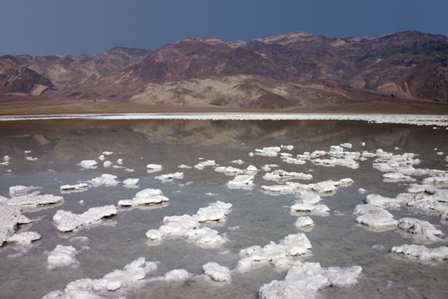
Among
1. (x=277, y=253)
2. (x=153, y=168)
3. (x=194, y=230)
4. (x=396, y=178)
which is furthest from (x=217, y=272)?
(x=153, y=168)

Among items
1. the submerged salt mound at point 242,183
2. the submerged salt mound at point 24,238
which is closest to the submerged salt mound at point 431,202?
the submerged salt mound at point 242,183

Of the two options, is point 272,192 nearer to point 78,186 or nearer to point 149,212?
point 149,212

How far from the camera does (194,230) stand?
812 centimetres

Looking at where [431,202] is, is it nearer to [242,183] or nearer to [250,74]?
[242,183]

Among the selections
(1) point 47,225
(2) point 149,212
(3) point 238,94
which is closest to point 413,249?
(2) point 149,212

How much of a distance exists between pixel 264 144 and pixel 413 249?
1513cm

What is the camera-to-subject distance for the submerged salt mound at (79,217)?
8.52 meters

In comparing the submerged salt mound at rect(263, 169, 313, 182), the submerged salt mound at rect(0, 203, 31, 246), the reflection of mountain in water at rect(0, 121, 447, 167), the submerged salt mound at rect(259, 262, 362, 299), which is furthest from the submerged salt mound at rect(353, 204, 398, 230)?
the reflection of mountain in water at rect(0, 121, 447, 167)

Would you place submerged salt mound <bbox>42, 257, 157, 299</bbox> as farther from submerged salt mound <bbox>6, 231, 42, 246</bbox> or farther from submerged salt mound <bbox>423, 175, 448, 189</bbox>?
submerged salt mound <bbox>423, 175, 448, 189</bbox>

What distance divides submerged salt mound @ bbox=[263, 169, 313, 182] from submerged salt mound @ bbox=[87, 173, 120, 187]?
14.6ft

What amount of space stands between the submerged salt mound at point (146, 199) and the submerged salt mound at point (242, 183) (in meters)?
2.25

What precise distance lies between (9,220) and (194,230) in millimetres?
3788

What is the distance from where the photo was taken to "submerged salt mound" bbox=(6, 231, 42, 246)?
783 cm

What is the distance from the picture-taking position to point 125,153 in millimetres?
18984
